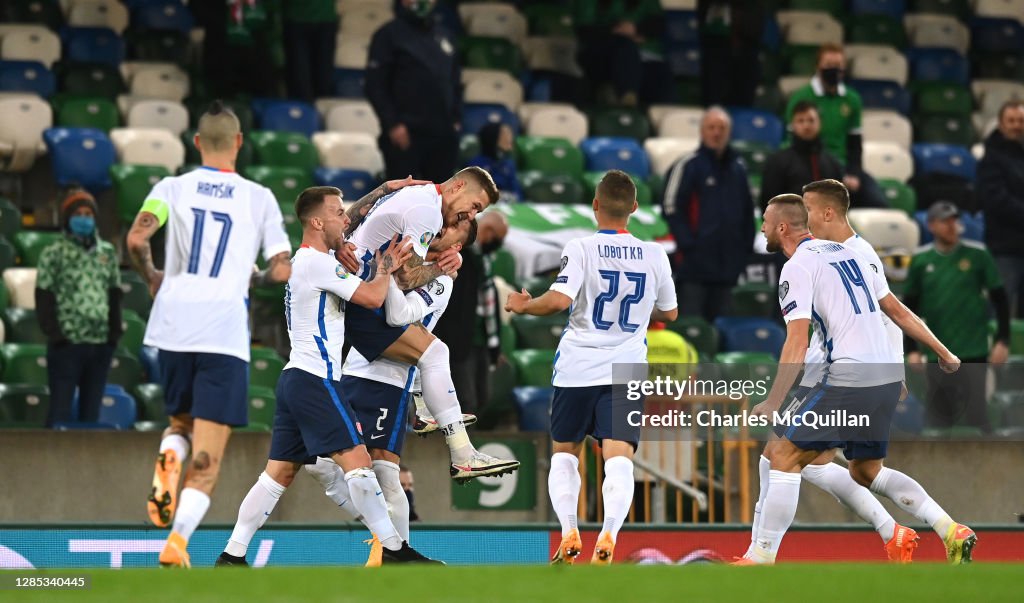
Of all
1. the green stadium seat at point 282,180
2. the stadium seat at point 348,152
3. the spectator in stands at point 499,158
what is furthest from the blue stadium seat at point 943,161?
the green stadium seat at point 282,180

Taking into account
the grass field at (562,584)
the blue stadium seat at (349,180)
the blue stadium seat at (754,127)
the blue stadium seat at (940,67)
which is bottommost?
the grass field at (562,584)

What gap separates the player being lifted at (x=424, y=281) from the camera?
8711mm

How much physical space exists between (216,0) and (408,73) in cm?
244

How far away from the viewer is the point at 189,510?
8094 mm

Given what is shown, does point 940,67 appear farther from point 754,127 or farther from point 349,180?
point 349,180

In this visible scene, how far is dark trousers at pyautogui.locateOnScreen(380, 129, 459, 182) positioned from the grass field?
5.81 metres

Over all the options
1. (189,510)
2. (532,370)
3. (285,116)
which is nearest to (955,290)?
(532,370)

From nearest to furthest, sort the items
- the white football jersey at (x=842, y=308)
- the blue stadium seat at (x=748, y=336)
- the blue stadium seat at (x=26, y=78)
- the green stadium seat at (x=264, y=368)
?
the white football jersey at (x=842, y=308)
the green stadium seat at (x=264, y=368)
the blue stadium seat at (x=748, y=336)
the blue stadium seat at (x=26, y=78)

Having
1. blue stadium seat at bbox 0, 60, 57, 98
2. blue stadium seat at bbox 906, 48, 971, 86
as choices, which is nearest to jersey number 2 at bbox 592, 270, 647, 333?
blue stadium seat at bbox 0, 60, 57, 98

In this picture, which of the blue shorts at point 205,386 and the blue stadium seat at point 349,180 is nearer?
the blue shorts at point 205,386

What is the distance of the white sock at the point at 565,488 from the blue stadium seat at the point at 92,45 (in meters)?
8.02

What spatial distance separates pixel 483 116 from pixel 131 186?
3.66 meters

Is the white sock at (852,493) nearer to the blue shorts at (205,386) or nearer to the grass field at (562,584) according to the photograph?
the grass field at (562,584)

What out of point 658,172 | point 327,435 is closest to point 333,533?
point 327,435
